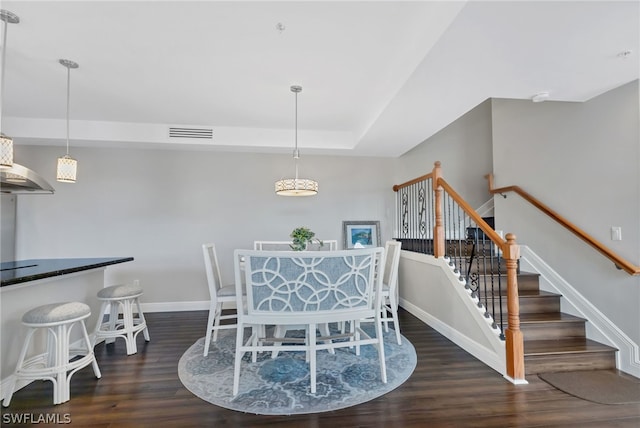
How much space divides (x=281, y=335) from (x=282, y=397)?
2.62 feet

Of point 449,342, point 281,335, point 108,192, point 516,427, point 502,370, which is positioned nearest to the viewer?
point 516,427

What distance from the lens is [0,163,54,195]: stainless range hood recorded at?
246 cm

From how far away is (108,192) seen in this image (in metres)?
4.47

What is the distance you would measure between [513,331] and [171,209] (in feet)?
14.5

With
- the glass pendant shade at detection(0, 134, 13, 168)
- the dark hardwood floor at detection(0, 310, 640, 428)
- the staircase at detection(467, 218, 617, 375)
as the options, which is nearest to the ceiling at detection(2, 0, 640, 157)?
the glass pendant shade at detection(0, 134, 13, 168)

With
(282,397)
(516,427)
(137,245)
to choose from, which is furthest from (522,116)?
(137,245)

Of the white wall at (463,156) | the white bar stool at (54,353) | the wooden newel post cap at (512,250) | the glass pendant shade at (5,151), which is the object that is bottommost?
the white bar stool at (54,353)

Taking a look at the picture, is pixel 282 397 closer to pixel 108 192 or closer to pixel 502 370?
pixel 502 370

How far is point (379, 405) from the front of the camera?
80.0 inches

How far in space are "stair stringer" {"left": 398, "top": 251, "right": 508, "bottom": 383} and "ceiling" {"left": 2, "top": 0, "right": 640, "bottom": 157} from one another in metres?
1.68

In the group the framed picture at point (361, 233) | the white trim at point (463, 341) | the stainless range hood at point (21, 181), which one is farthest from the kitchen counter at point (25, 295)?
the white trim at point (463, 341)

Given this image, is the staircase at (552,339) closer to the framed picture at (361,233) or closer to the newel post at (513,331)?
the newel post at (513,331)

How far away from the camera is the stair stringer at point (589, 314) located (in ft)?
8.27

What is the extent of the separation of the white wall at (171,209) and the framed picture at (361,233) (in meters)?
0.11
